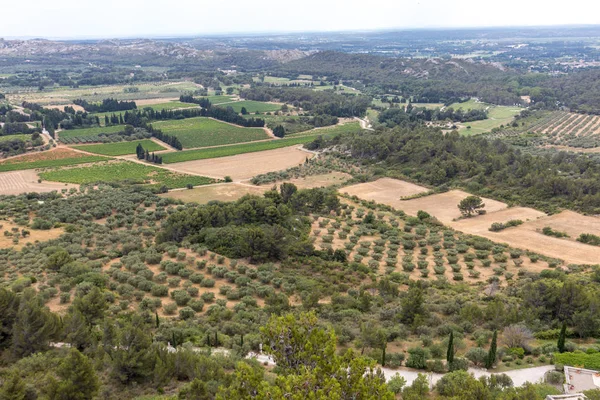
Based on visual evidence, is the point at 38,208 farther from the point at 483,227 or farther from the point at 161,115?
the point at 161,115

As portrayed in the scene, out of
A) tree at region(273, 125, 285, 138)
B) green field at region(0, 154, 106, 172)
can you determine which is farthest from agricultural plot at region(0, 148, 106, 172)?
tree at region(273, 125, 285, 138)

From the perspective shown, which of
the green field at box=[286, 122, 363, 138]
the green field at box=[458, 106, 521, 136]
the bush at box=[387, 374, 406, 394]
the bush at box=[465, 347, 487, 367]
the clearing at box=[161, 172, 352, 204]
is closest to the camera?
the bush at box=[387, 374, 406, 394]

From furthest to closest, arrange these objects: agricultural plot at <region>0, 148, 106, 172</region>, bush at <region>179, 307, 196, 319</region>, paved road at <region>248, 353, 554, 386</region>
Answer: agricultural plot at <region>0, 148, 106, 172</region> → bush at <region>179, 307, 196, 319</region> → paved road at <region>248, 353, 554, 386</region>

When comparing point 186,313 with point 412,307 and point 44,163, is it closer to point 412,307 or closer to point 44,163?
point 412,307

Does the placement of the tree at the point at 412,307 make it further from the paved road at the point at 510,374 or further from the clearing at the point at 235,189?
the clearing at the point at 235,189

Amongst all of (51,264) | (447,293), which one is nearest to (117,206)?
(51,264)

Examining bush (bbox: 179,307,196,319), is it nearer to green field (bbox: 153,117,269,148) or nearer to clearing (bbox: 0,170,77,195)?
clearing (bbox: 0,170,77,195)

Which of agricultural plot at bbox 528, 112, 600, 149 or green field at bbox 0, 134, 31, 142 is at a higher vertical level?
green field at bbox 0, 134, 31, 142

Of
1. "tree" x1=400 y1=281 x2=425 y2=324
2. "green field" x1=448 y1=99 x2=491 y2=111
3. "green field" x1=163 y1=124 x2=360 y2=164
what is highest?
"tree" x1=400 y1=281 x2=425 y2=324
